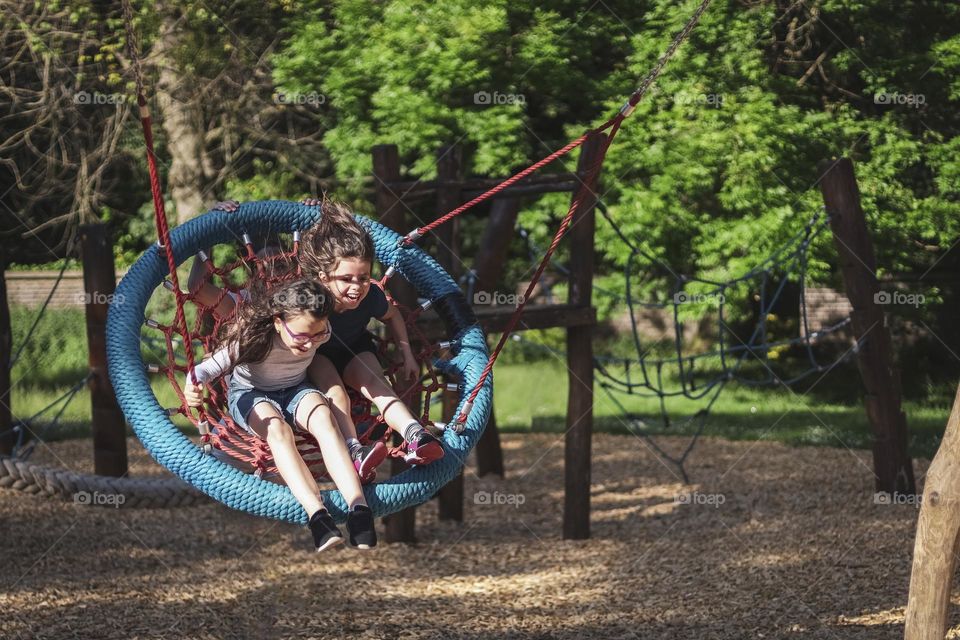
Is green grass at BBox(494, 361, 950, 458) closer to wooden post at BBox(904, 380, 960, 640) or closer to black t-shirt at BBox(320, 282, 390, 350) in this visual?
wooden post at BBox(904, 380, 960, 640)

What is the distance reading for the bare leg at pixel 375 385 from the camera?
2936 millimetres

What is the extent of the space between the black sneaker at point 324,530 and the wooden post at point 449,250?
2.27 m

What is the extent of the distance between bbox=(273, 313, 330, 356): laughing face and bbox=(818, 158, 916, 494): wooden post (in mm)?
3274

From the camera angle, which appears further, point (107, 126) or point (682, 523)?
point (107, 126)

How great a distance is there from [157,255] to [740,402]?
667cm

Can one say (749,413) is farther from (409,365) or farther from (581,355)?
(409,365)

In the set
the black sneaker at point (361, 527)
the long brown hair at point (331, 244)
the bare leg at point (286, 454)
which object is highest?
the long brown hair at point (331, 244)

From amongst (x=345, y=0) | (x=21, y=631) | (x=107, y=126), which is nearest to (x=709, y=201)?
(x=345, y=0)

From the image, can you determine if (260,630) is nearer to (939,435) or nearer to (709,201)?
(939,435)

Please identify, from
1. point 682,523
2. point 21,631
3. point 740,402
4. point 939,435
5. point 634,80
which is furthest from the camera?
point 634,80

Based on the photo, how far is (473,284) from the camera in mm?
5395

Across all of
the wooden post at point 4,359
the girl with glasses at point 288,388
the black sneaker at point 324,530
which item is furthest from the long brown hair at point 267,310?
the wooden post at point 4,359

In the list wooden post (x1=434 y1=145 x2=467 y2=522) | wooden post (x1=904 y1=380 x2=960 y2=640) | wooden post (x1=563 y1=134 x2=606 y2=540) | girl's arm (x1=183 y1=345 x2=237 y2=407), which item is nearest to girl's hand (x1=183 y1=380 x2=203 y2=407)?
girl's arm (x1=183 y1=345 x2=237 y2=407)

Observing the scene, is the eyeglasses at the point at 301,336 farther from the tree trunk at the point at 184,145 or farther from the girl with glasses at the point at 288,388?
the tree trunk at the point at 184,145
